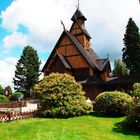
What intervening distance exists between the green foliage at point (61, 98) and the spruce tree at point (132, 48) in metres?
25.6

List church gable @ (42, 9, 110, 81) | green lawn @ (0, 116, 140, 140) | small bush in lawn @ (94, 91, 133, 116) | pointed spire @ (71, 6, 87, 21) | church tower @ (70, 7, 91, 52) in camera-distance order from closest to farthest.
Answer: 1. green lawn @ (0, 116, 140, 140)
2. small bush in lawn @ (94, 91, 133, 116)
3. church gable @ (42, 9, 110, 81)
4. church tower @ (70, 7, 91, 52)
5. pointed spire @ (71, 6, 87, 21)

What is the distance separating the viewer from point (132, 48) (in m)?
49.4

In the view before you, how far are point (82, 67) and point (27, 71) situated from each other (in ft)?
96.6

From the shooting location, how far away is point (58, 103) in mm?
23359

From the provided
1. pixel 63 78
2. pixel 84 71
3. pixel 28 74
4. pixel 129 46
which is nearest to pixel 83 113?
pixel 63 78

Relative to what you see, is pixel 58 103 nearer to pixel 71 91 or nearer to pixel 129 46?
pixel 71 91

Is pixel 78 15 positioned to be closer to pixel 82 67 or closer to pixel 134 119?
pixel 82 67

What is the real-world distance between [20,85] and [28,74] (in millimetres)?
3632

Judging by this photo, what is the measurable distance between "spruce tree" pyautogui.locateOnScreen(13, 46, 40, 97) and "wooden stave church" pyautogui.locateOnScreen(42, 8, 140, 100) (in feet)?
78.3

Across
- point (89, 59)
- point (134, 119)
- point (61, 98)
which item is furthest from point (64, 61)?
point (134, 119)

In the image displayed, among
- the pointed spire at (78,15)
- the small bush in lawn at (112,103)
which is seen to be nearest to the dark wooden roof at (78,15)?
the pointed spire at (78,15)

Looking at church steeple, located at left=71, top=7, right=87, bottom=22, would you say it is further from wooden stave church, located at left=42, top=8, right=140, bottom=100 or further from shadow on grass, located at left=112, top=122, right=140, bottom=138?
shadow on grass, located at left=112, top=122, right=140, bottom=138

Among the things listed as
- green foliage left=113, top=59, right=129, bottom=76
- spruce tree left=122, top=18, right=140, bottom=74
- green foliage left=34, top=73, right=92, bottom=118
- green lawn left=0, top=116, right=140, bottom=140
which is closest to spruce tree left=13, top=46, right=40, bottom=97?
green foliage left=113, top=59, right=129, bottom=76

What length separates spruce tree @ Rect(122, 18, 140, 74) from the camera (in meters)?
48.7
